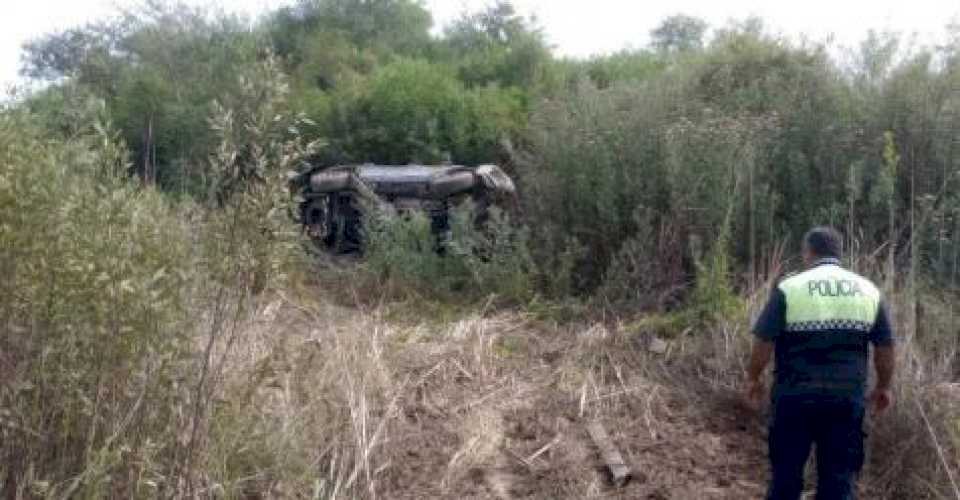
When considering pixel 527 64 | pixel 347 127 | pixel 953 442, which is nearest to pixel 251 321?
pixel 953 442

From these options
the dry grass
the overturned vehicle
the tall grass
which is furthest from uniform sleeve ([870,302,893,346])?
the overturned vehicle

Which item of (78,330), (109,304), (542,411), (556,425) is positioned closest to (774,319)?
(556,425)

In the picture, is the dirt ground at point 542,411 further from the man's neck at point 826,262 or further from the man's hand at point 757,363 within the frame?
the man's neck at point 826,262

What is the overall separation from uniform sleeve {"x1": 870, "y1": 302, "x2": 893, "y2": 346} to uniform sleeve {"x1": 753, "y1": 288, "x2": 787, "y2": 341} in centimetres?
44

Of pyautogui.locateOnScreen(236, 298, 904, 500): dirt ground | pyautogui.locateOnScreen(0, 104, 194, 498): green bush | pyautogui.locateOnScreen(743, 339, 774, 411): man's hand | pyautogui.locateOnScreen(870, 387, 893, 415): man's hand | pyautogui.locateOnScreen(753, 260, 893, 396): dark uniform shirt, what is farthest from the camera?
pyautogui.locateOnScreen(236, 298, 904, 500): dirt ground

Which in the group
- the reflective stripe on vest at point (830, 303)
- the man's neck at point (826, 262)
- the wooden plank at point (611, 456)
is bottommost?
the wooden plank at point (611, 456)

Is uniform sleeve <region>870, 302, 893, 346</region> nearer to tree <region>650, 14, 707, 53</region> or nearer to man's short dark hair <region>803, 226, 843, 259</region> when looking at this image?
man's short dark hair <region>803, 226, 843, 259</region>

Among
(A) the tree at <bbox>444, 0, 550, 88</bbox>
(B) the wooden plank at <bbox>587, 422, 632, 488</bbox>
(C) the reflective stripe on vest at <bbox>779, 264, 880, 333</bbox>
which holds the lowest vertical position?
(B) the wooden plank at <bbox>587, 422, 632, 488</bbox>

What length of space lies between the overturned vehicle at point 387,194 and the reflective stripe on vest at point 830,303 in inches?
240

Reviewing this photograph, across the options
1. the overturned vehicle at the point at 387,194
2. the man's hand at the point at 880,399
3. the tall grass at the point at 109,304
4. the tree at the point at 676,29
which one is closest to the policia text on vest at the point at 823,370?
the man's hand at the point at 880,399

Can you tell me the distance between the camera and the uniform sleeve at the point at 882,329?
629cm

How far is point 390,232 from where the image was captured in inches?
451

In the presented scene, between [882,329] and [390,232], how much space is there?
19.3ft

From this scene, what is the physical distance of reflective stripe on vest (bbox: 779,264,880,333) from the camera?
6.21 m
